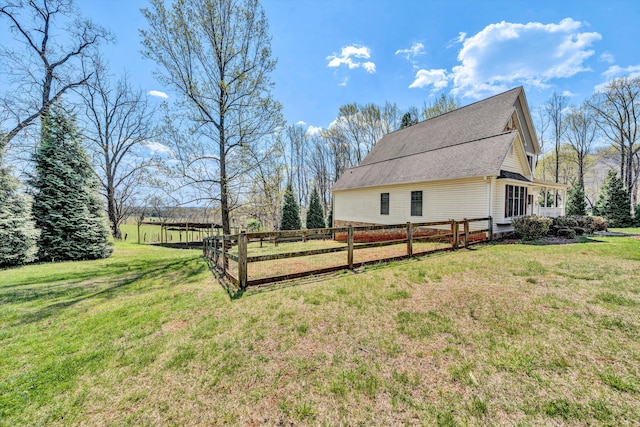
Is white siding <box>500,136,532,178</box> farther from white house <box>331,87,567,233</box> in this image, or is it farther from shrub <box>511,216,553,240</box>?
shrub <box>511,216,553,240</box>

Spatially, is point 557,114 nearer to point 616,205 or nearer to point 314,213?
point 616,205

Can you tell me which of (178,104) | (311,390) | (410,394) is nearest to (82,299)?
(311,390)

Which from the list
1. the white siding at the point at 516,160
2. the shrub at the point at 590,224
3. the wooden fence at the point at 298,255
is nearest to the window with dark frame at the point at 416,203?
the wooden fence at the point at 298,255

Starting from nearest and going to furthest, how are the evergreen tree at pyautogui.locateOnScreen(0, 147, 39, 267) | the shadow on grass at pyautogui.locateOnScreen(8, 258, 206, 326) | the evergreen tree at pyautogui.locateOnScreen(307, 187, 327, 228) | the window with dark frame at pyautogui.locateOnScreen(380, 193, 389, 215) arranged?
→ the shadow on grass at pyautogui.locateOnScreen(8, 258, 206, 326) < the evergreen tree at pyautogui.locateOnScreen(0, 147, 39, 267) < the window with dark frame at pyautogui.locateOnScreen(380, 193, 389, 215) < the evergreen tree at pyautogui.locateOnScreen(307, 187, 327, 228)

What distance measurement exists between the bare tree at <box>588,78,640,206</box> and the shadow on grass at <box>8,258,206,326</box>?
125ft

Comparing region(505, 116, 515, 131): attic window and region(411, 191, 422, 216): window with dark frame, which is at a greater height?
region(505, 116, 515, 131): attic window

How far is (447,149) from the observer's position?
566 inches

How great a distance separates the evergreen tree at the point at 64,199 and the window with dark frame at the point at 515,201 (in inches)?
744

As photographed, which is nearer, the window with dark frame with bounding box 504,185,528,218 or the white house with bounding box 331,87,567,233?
the white house with bounding box 331,87,567,233

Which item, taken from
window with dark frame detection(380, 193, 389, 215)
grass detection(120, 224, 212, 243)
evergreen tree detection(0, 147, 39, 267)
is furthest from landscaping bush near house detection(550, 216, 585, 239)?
grass detection(120, 224, 212, 243)

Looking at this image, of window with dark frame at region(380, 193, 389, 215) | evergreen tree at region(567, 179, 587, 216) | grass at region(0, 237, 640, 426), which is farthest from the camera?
evergreen tree at region(567, 179, 587, 216)

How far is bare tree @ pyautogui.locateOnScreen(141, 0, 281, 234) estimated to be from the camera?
9.66 m

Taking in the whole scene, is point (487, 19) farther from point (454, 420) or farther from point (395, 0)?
point (454, 420)

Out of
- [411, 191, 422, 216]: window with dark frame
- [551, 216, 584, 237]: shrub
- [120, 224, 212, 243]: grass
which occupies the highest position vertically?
[411, 191, 422, 216]: window with dark frame
